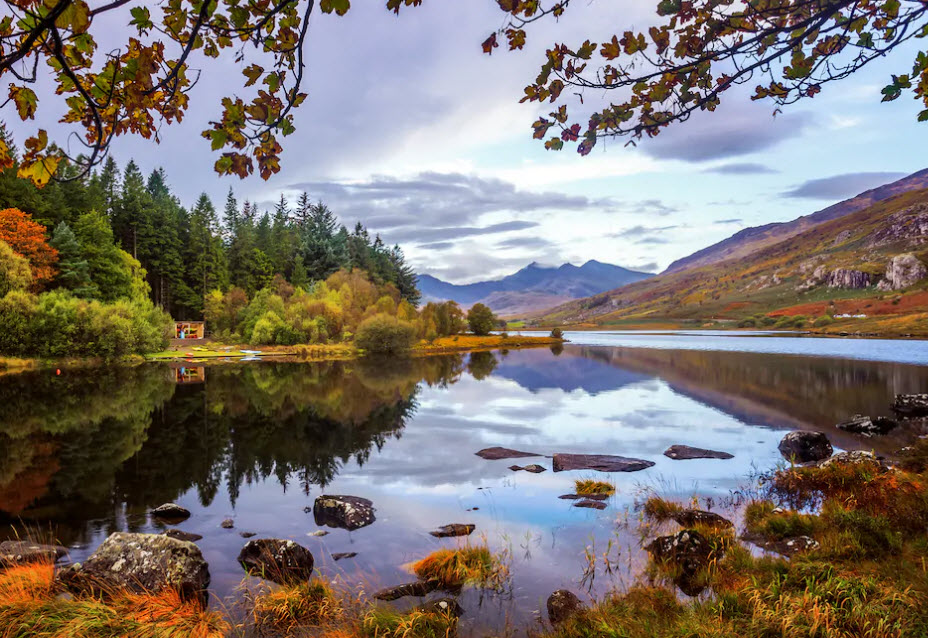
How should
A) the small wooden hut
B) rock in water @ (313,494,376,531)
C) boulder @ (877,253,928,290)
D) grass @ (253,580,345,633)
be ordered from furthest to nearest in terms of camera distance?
boulder @ (877,253,928,290) → the small wooden hut → rock in water @ (313,494,376,531) → grass @ (253,580,345,633)

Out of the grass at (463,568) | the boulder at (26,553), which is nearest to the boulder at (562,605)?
the grass at (463,568)

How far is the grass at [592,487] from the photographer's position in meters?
14.5

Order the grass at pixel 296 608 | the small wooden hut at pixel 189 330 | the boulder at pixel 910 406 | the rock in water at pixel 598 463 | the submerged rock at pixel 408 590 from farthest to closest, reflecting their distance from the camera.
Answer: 1. the small wooden hut at pixel 189 330
2. the boulder at pixel 910 406
3. the rock in water at pixel 598 463
4. the submerged rock at pixel 408 590
5. the grass at pixel 296 608

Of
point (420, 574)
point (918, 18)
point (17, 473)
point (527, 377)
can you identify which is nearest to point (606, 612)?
point (420, 574)

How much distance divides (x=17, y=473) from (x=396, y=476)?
12.1 metres

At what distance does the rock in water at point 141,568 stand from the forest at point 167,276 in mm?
45027

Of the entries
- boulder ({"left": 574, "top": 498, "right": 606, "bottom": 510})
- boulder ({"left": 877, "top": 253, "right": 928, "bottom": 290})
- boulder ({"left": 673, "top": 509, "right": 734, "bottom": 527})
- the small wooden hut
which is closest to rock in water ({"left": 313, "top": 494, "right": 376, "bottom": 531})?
boulder ({"left": 574, "top": 498, "right": 606, "bottom": 510})

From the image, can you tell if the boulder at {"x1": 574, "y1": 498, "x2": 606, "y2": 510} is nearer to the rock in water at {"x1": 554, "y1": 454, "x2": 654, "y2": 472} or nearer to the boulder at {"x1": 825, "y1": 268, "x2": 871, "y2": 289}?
the rock in water at {"x1": 554, "y1": 454, "x2": 654, "y2": 472}

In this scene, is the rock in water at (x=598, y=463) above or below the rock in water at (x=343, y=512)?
below

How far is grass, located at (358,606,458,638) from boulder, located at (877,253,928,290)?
683 ft

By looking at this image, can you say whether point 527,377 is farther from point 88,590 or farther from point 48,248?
point 48,248

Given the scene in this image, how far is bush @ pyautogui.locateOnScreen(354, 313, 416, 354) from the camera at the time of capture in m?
72.3

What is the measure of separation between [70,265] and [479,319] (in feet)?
228

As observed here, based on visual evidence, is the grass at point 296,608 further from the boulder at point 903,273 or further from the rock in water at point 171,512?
the boulder at point 903,273
